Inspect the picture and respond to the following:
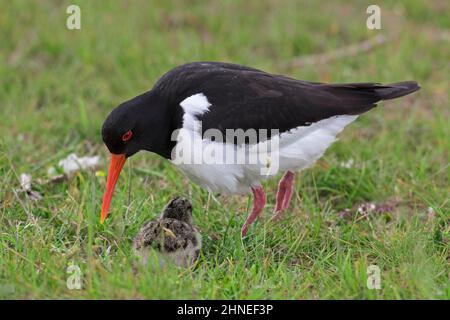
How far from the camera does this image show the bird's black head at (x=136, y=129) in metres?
5.06

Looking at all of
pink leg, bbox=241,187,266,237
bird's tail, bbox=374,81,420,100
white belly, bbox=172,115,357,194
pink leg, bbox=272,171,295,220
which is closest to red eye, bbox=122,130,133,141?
white belly, bbox=172,115,357,194

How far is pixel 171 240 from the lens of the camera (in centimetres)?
471

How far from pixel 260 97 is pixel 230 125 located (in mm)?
298

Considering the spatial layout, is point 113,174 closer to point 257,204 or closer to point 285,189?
point 257,204

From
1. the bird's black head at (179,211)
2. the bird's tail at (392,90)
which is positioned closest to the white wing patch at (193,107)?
the bird's black head at (179,211)

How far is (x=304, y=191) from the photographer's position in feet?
20.0

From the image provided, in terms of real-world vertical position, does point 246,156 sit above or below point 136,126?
below

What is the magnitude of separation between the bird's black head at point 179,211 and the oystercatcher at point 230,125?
209mm

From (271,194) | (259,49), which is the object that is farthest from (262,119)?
(259,49)

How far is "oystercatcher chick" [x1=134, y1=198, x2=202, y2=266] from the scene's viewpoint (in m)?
4.65

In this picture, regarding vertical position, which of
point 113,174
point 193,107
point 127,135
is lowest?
point 113,174

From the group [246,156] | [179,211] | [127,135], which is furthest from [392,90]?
[127,135]
